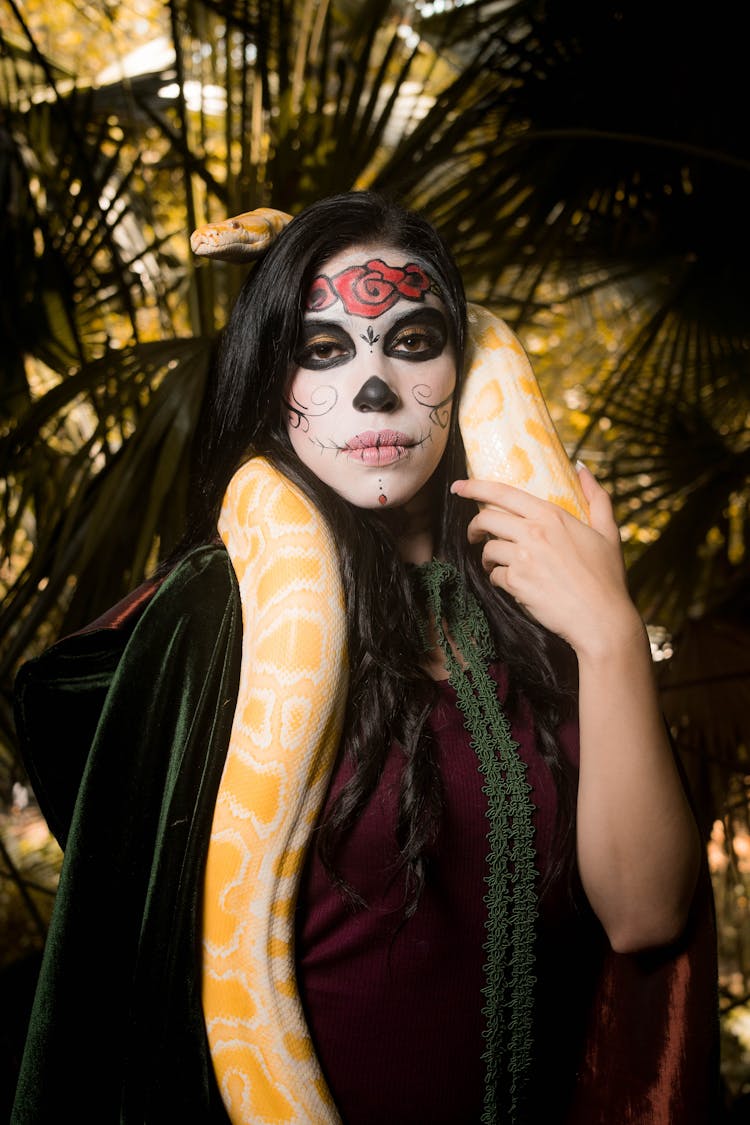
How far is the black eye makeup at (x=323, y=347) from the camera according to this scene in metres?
0.82

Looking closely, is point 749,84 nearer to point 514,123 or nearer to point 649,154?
point 649,154

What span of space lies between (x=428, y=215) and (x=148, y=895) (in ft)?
3.53

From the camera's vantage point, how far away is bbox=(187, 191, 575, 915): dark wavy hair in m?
0.81

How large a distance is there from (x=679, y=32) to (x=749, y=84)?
0.59 ft

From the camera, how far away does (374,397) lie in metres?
0.80

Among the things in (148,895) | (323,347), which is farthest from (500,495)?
(148,895)

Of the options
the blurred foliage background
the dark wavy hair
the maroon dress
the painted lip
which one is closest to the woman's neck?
the dark wavy hair

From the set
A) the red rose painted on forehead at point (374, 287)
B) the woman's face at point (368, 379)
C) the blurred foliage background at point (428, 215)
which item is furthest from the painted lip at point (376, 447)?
the blurred foliage background at point (428, 215)

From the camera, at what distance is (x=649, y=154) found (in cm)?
171

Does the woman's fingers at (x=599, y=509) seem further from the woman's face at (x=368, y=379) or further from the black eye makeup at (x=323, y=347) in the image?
the black eye makeup at (x=323, y=347)

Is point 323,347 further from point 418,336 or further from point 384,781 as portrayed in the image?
point 384,781

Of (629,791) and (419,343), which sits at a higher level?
(419,343)

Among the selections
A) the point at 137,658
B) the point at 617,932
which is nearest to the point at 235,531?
the point at 137,658

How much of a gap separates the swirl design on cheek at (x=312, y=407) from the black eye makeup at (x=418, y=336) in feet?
0.24
